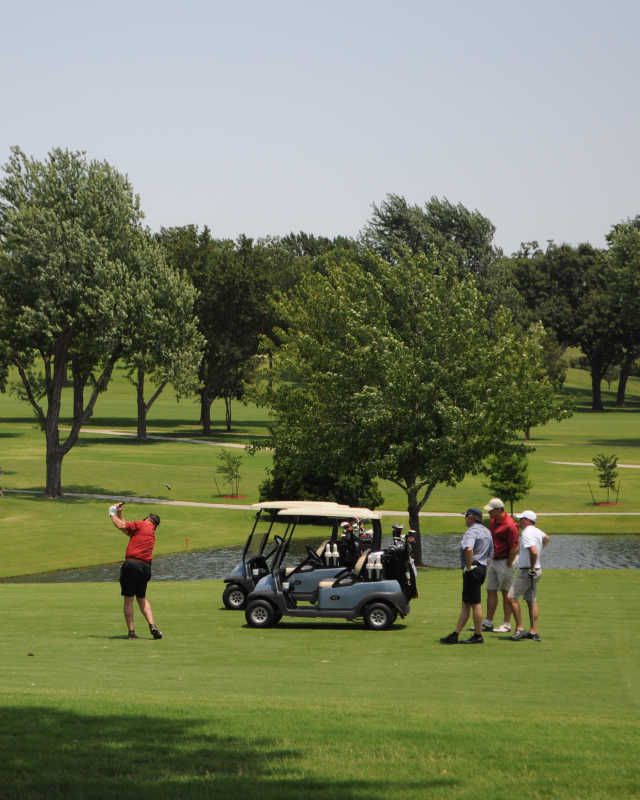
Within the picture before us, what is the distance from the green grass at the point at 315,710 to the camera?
19.9 feet

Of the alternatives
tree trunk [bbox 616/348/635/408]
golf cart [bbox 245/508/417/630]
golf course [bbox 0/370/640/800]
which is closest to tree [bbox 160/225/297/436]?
golf course [bbox 0/370/640/800]

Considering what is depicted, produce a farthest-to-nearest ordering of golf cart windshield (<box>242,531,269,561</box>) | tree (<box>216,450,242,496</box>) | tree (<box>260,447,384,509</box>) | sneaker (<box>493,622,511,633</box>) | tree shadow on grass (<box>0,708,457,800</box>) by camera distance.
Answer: tree (<box>216,450,242,496</box>), tree (<box>260,447,384,509</box>), golf cart windshield (<box>242,531,269,561</box>), sneaker (<box>493,622,511,633</box>), tree shadow on grass (<box>0,708,457,800</box>)

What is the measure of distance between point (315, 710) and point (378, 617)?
6.25 metres

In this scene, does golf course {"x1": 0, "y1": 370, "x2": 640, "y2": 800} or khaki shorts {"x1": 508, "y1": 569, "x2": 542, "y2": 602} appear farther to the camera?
khaki shorts {"x1": 508, "y1": 569, "x2": 542, "y2": 602}

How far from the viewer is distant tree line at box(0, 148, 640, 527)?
27.0 meters

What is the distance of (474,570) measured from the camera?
12.8 meters

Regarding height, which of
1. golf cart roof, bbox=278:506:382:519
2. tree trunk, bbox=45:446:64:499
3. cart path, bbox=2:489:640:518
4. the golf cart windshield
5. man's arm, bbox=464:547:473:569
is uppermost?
golf cart roof, bbox=278:506:382:519

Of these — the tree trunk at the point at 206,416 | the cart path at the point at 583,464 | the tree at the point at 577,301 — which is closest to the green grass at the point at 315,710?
the cart path at the point at 583,464

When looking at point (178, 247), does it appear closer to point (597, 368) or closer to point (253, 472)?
point (253, 472)

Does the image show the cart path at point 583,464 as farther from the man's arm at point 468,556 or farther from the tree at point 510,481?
the man's arm at point 468,556

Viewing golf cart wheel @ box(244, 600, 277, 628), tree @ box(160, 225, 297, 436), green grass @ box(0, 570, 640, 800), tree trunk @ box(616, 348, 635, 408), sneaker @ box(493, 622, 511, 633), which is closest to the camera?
green grass @ box(0, 570, 640, 800)

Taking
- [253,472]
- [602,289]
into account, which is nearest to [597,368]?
[602,289]

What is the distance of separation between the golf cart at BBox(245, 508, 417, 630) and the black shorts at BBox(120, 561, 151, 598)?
2153 millimetres

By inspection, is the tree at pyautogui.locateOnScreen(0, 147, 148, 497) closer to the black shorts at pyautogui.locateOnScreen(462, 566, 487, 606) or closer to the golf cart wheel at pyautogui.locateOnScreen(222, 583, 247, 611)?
the golf cart wheel at pyautogui.locateOnScreen(222, 583, 247, 611)
